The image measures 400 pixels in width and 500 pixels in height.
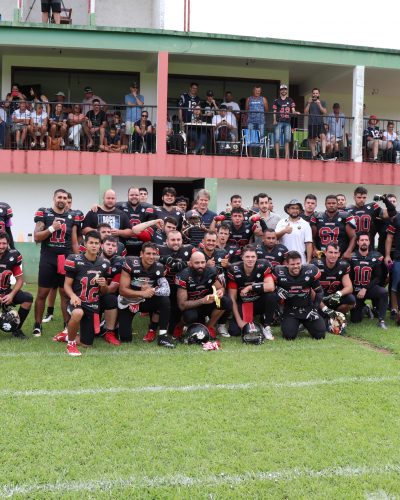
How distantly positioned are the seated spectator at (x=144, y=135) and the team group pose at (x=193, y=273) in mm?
5655

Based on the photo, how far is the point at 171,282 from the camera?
8.22m

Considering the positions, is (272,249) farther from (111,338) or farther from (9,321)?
(9,321)

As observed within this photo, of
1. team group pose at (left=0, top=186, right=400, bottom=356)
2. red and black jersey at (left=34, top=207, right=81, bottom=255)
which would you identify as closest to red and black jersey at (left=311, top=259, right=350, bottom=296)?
team group pose at (left=0, top=186, right=400, bottom=356)

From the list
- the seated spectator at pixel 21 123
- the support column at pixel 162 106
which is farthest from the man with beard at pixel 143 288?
the seated spectator at pixel 21 123

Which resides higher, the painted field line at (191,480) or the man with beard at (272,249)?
the man with beard at (272,249)

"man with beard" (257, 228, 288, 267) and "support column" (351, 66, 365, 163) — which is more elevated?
"support column" (351, 66, 365, 163)

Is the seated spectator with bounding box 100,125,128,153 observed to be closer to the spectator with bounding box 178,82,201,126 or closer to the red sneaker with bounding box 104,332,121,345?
the spectator with bounding box 178,82,201,126

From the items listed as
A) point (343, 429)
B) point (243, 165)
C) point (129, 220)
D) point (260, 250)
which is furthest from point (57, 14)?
point (343, 429)

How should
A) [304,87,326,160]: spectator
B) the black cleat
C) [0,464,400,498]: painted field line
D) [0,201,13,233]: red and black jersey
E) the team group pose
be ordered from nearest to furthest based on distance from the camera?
[0,464,400,498]: painted field line
the black cleat
the team group pose
[0,201,13,233]: red and black jersey
[304,87,326,160]: spectator

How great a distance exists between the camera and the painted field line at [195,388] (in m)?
5.62

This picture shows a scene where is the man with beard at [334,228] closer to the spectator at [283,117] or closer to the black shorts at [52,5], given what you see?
the spectator at [283,117]

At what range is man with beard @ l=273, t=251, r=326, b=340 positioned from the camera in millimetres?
8172

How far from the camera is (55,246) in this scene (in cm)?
831

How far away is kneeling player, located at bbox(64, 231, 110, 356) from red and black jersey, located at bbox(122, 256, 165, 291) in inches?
12.8
